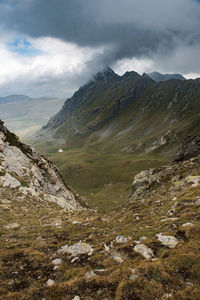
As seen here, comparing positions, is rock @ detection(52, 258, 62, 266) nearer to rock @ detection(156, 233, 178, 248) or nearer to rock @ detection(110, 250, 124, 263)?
rock @ detection(110, 250, 124, 263)

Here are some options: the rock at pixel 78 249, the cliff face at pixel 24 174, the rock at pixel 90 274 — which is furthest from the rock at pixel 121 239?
the cliff face at pixel 24 174

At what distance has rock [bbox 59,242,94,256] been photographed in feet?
47.4

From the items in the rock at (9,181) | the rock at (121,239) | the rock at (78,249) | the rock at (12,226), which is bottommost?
the rock at (78,249)

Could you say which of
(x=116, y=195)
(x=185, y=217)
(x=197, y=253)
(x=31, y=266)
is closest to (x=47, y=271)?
(x=31, y=266)

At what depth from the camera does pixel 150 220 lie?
18.3 metres

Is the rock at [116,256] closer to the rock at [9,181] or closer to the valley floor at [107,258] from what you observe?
the valley floor at [107,258]

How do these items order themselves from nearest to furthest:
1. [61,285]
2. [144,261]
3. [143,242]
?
[61,285] → [144,261] → [143,242]

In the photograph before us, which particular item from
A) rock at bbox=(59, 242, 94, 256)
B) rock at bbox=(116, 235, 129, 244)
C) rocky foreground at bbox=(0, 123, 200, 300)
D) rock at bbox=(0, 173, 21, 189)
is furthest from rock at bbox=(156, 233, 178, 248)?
rock at bbox=(0, 173, 21, 189)

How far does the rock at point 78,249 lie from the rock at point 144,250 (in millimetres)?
3749

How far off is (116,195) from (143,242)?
101 metres

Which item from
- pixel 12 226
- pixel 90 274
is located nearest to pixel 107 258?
pixel 90 274

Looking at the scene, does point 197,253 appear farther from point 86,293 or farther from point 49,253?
point 49,253

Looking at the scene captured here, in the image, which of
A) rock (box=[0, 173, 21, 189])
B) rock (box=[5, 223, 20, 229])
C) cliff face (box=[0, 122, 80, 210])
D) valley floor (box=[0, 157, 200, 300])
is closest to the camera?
valley floor (box=[0, 157, 200, 300])

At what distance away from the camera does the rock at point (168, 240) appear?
489 inches
